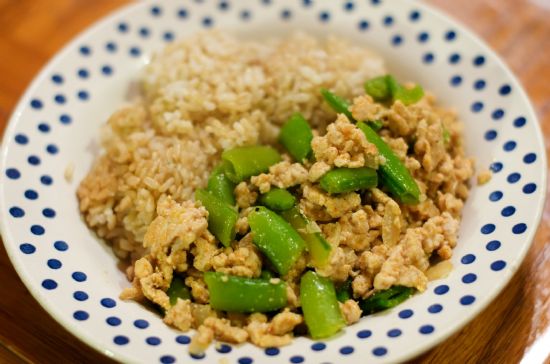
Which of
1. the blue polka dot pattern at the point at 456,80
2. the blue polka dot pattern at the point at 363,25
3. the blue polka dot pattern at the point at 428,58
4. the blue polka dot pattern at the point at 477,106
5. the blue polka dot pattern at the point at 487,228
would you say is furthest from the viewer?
the blue polka dot pattern at the point at 363,25

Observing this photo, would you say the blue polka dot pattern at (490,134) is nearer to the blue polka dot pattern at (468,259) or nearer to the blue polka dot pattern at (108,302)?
the blue polka dot pattern at (468,259)

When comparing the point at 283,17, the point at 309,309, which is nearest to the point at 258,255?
the point at 309,309

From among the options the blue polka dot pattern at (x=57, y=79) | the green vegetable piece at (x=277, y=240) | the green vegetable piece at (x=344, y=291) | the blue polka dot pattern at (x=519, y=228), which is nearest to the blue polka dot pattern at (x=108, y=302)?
the green vegetable piece at (x=277, y=240)

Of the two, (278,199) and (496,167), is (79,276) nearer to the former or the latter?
(278,199)

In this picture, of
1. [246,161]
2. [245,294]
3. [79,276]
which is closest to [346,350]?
[245,294]

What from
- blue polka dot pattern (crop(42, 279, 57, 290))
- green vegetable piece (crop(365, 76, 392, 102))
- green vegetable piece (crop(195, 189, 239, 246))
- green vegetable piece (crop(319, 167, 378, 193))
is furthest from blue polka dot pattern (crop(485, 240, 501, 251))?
blue polka dot pattern (crop(42, 279, 57, 290))

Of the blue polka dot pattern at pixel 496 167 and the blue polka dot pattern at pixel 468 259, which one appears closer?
the blue polka dot pattern at pixel 468 259
